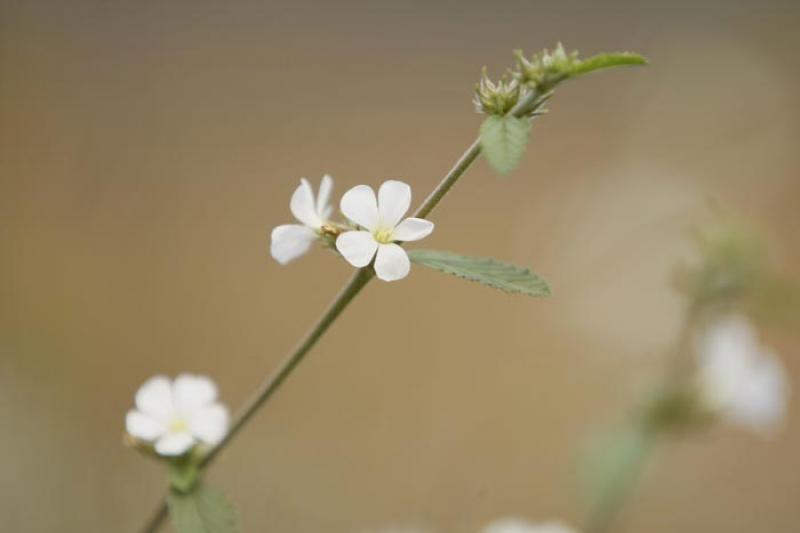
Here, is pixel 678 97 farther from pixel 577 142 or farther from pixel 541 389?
pixel 541 389

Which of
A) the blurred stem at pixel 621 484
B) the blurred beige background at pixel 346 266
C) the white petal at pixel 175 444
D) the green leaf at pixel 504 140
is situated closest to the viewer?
the green leaf at pixel 504 140

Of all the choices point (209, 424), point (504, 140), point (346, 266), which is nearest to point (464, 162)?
point (504, 140)

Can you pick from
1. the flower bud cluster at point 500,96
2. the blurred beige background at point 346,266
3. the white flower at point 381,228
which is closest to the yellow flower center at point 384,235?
the white flower at point 381,228

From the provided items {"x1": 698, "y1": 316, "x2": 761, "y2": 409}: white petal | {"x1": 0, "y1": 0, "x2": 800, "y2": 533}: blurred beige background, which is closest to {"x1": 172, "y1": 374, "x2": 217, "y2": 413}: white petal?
{"x1": 0, "y1": 0, "x2": 800, "y2": 533}: blurred beige background

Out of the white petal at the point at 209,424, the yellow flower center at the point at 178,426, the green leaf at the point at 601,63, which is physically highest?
the green leaf at the point at 601,63

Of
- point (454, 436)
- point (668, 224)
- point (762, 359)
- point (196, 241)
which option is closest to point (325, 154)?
point (196, 241)

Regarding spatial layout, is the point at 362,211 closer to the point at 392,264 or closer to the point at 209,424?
the point at 392,264

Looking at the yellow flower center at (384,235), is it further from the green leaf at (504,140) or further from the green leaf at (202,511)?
the green leaf at (202,511)

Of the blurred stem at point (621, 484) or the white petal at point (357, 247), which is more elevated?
the blurred stem at point (621, 484)
